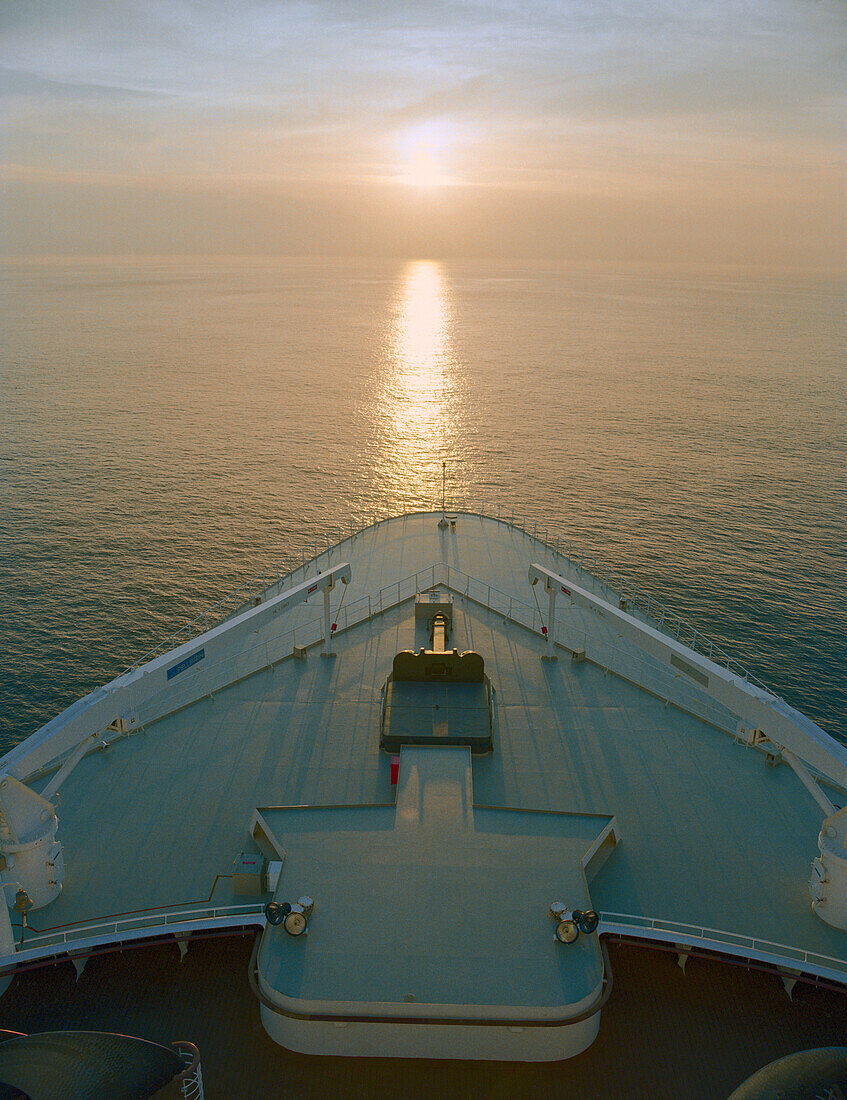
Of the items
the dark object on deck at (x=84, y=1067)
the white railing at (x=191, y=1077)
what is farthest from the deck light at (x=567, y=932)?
the dark object on deck at (x=84, y=1067)

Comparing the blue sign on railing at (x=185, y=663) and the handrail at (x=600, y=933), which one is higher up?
the blue sign on railing at (x=185, y=663)

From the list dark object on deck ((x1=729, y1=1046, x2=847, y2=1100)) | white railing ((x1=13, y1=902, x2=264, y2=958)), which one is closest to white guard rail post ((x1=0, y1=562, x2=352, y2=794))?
white railing ((x1=13, y1=902, x2=264, y2=958))

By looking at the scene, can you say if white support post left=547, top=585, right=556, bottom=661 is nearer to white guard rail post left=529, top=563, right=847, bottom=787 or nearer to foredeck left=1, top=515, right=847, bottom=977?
foredeck left=1, top=515, right=847, bottom=977

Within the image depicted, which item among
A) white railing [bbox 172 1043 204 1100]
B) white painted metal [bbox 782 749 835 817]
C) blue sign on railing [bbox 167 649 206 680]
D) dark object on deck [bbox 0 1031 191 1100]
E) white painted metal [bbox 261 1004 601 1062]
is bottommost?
white painted metal [bbox 261 1004 601 1062]

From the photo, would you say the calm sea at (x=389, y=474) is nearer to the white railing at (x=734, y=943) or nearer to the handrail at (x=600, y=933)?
the handrail at (x=600, y=933)

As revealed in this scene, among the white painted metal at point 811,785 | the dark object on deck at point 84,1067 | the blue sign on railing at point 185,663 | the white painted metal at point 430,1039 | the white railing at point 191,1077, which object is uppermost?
the blue sign on railing at point 185,663

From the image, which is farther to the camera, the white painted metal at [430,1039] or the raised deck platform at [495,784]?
the raised deck platform at [495,784]

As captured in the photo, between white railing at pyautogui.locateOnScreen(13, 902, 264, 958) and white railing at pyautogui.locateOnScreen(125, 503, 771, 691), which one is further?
white railing at pyautogui.locateOnScreen(125, 503, 771, 691)
